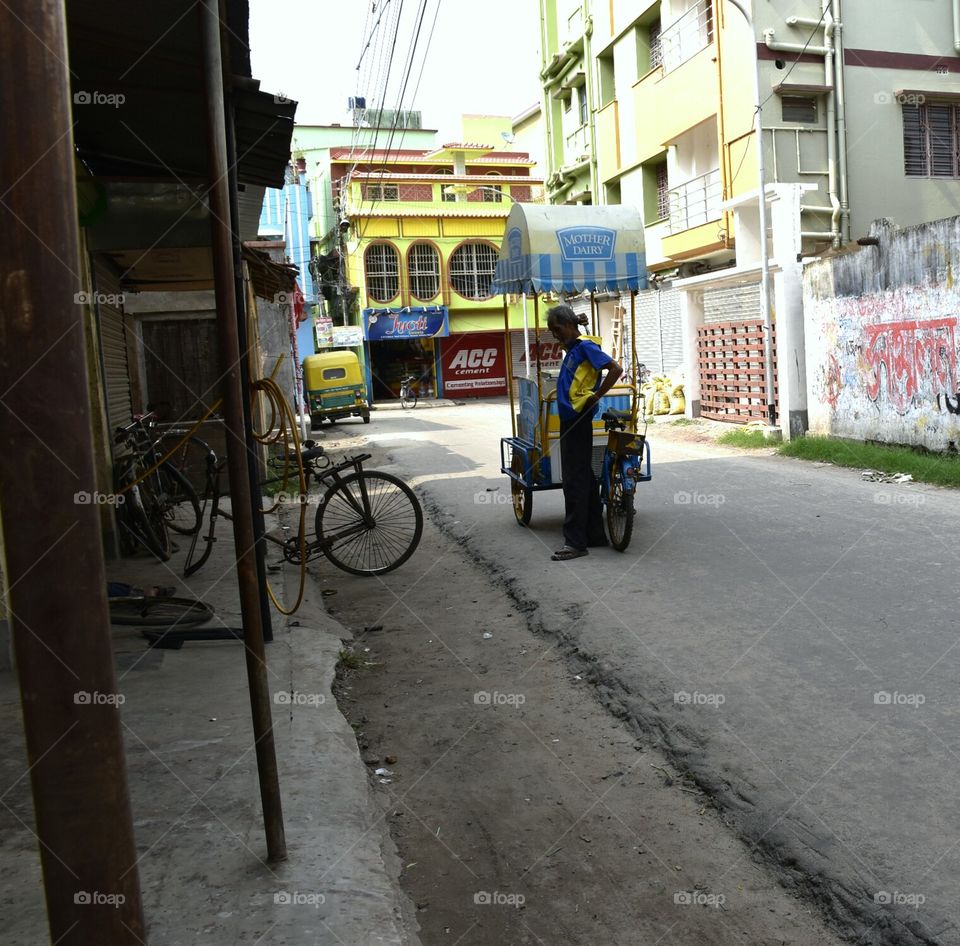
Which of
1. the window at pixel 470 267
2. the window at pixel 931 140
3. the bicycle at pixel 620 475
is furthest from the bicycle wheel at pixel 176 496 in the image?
the window at pixel 470 267

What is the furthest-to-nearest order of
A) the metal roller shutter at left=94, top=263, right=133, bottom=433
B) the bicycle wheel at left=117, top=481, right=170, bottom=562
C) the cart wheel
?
the cart wheel, the metal roller shutter at left=94, top=263, right=133, bottom=433, the bicycle wheel at left=117, top=481, right=170, bottom=562

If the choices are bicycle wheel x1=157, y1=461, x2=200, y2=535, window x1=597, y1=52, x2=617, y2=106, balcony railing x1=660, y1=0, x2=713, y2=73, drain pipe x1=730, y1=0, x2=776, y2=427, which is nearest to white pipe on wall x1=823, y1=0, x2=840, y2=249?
drain pipe x1=730, y1=0, x2=776, y2=427

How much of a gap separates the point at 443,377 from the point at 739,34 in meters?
26.7

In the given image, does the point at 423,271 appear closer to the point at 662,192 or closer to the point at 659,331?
the point at 662,192

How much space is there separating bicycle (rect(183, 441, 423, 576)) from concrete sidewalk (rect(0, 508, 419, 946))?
7.11ft

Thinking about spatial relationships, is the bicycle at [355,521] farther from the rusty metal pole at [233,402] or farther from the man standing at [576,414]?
the rusty metal pole at [233,402]

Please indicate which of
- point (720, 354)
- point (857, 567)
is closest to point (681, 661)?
point (857, 567)

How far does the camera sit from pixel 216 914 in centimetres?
300

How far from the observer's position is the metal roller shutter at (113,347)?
952 centimetres

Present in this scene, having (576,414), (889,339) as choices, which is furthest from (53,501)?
(889,339)

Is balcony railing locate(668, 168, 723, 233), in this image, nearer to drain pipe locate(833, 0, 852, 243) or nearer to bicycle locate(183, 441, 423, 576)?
drain pipe locate(833, 0, 852, 243)

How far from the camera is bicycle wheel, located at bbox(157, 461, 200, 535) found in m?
9.09

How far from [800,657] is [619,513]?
10.4 feet

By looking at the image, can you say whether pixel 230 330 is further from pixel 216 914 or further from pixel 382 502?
pixel 382 502
